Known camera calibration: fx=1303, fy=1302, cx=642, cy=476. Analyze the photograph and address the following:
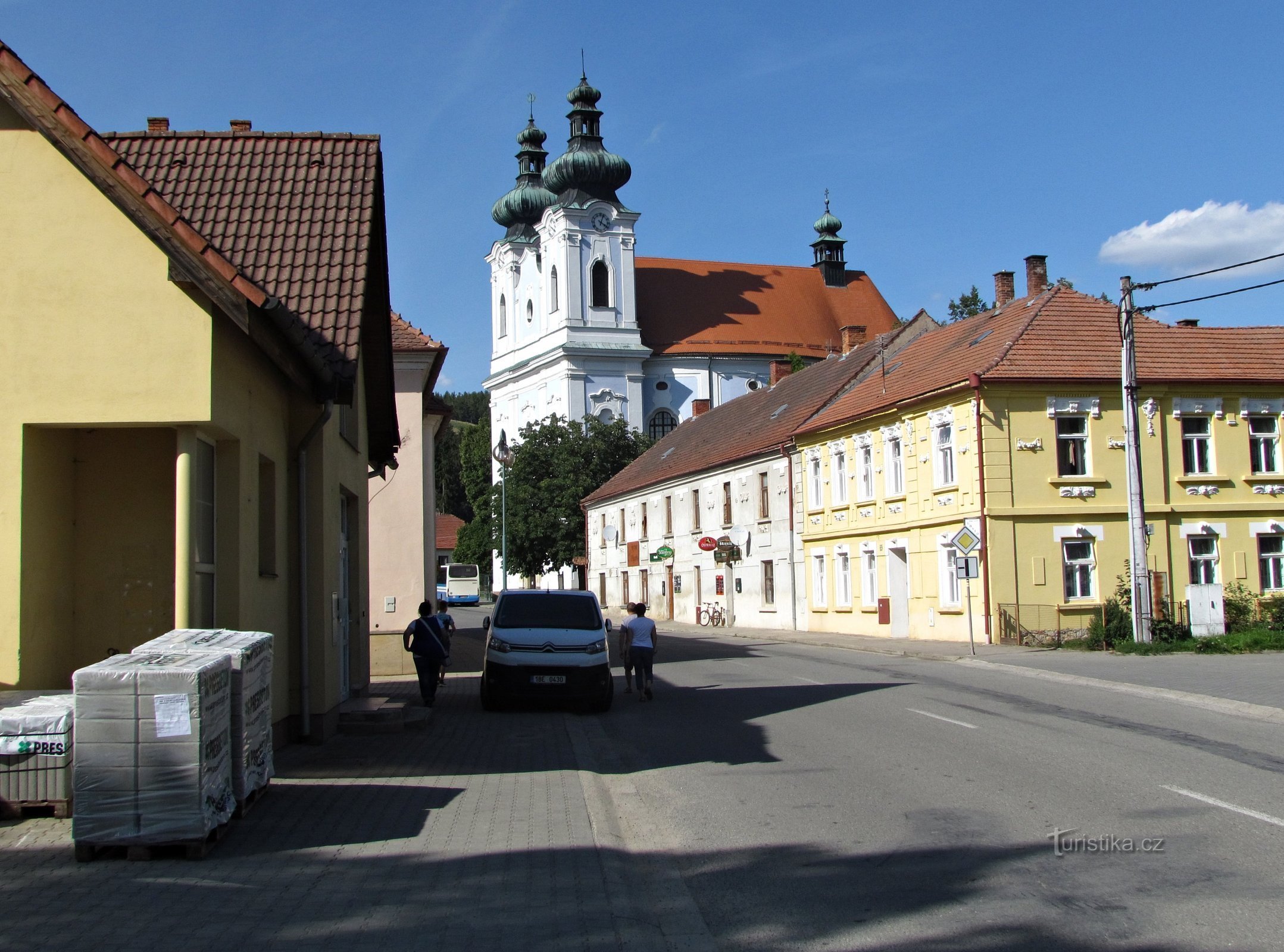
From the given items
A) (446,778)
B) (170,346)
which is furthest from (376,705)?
(170,346)

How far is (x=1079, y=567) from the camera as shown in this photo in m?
30.5

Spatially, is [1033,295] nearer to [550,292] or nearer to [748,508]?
[748,508]

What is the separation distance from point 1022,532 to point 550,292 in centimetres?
5428

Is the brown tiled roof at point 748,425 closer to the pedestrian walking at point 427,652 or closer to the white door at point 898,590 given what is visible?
the white door at point 898,590

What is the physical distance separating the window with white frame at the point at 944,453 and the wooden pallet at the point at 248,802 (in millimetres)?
24314

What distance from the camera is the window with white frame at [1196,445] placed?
31.2 m

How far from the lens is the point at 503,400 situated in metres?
87.6

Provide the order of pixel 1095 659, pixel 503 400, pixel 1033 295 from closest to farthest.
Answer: pixel 1095 659 → pixel 1033 295 → pixel 503 400

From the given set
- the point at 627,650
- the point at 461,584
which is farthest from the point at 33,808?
the point at 461,584

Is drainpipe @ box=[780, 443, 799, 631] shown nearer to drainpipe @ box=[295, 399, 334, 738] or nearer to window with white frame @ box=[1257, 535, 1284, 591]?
window with white frame @ box=[1257, 535, 1284, 591]

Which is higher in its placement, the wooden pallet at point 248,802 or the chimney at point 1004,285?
the chimney at point 1004,285

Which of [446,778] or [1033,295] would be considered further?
[1033,295]

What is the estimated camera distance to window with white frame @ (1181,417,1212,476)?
3123 centimetres

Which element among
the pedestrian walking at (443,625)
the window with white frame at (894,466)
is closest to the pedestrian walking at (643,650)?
the pedestrian walking at (443,625)
